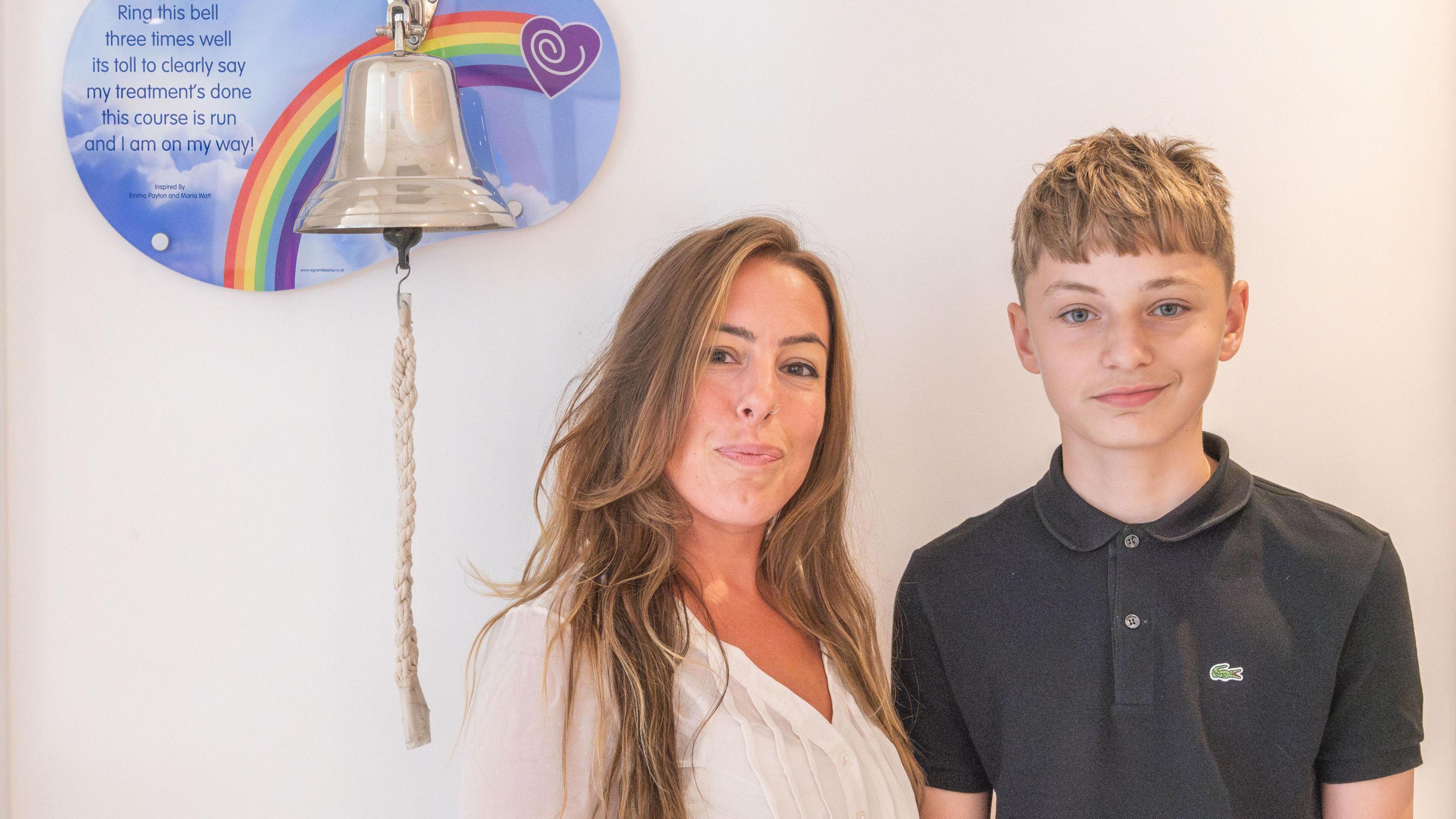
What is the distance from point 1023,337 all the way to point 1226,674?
18.5 inches

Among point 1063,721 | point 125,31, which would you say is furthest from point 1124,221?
point 125,31

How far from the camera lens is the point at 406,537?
1.44 metres

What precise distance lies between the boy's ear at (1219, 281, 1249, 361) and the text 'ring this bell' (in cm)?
89

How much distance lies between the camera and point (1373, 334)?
1.66m

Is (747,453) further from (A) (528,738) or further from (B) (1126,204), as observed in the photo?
(B) (1126,204)

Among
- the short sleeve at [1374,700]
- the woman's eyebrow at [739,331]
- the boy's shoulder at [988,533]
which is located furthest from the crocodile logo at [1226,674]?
the woman's eyebrow at [739,331]

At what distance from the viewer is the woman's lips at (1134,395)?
4.18ft

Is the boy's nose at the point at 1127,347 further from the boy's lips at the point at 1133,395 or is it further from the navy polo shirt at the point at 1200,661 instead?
the navy polo shirt at the point at 1200,661

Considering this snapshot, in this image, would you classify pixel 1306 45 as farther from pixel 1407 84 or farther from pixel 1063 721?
pixel 1063 721

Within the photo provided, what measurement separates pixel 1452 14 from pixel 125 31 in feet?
6.25

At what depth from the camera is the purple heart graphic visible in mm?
1522

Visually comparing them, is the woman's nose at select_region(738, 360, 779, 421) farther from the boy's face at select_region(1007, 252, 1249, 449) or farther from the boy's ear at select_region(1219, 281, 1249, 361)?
the boy's ear at select_region(1219, 281, 1249, 361)

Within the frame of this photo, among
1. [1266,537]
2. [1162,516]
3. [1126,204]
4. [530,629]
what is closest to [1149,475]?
[1162,516]

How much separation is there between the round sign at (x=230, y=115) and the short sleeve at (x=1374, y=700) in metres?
1.24
